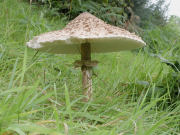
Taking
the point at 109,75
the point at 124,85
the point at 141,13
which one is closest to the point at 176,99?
the point at 124,85

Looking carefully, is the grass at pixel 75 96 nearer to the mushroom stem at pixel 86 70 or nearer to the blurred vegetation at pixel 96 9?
the mushroom stem at pixel 86 70

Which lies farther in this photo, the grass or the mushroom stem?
the mushroom stem

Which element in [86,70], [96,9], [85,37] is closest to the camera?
[85,37]

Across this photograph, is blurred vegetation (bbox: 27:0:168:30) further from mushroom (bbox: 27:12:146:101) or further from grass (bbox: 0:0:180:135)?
mushroom (bbox: 27:12:146:101)

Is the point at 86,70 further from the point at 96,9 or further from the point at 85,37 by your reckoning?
the point at 96,9

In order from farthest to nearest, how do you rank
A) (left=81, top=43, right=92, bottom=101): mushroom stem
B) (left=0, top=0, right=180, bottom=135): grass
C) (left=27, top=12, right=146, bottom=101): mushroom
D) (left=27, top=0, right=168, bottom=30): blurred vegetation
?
1. (left=27, top=0, right=168, bottom=30): blurred vegetation
2. (left=81, top=43, right=92, bottom=101): mushroom stem
3. (left=27, top=12, right=146, bottom=101): mushroom
4. (left=0, top=0, right=180, bottom=135): grass

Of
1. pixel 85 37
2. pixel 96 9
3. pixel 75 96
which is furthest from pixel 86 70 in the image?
pixel 96 9

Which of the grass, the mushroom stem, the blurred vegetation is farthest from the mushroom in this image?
the blurred vegetation

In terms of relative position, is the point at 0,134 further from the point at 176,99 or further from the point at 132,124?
the point at 176,99

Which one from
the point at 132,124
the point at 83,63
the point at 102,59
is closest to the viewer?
the point at 132,124
